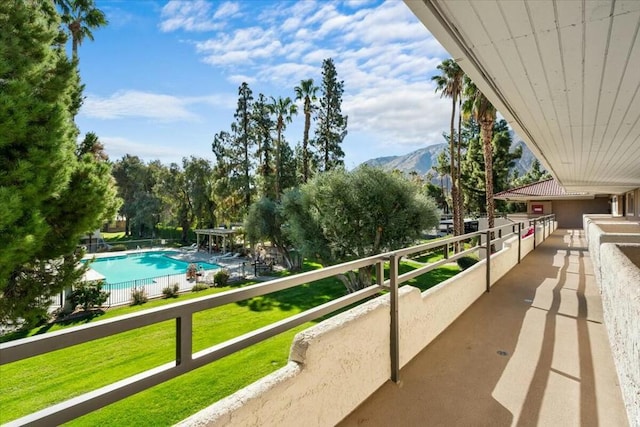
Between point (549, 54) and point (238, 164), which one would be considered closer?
point (549, 54)

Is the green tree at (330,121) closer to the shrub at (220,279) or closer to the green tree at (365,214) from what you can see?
the shrub at (220,279)

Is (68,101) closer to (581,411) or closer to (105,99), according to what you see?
(105,99)

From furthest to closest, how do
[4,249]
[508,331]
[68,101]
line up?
[68,101]
[4,249]
[508,331]

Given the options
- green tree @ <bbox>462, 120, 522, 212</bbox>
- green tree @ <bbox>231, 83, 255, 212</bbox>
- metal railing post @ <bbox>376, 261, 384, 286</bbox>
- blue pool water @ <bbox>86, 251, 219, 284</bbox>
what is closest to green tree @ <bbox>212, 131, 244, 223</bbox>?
green tree @ <bbox>231, 83, 255, 212</bbox>

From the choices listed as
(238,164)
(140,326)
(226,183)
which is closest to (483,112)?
(140,326)

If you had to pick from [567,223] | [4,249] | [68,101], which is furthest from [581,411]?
[567,223]

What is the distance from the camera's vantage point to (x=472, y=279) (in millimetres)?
5098

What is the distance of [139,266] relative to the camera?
88.4ft

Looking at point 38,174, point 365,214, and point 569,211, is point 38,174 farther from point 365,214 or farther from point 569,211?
point 569,211

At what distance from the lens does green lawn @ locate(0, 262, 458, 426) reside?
6534 mm

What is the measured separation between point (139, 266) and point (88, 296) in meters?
13.3

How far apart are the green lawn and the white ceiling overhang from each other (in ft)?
22.6

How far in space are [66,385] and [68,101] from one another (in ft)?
25.7

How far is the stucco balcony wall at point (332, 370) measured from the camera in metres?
1.63
